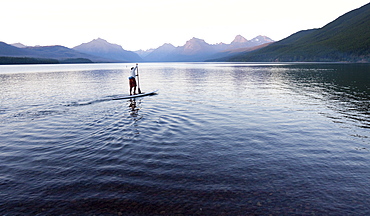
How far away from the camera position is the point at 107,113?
2436 centimetres

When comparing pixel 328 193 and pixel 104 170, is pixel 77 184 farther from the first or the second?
pixel 328 193

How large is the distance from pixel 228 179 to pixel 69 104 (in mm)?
25721

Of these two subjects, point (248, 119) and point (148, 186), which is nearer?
point (148, 186)

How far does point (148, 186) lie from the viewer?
984cm

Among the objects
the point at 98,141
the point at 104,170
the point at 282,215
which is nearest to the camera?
the point at 282,215

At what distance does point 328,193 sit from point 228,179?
13.2 feet

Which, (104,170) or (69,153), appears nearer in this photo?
(104,170)

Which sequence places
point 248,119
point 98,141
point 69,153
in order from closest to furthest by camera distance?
point 69,153
point 98,141
point 248,119

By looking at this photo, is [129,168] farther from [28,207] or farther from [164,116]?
[164,116]

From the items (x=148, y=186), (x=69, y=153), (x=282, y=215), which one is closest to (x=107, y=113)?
(x=69, y=153)

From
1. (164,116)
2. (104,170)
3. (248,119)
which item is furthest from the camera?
(164,116)

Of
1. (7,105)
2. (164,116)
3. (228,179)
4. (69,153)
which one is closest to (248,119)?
(164,116)

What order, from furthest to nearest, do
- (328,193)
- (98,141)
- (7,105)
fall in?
(7,105)
(98,141)
(328,193)

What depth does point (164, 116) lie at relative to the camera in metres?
23.3
